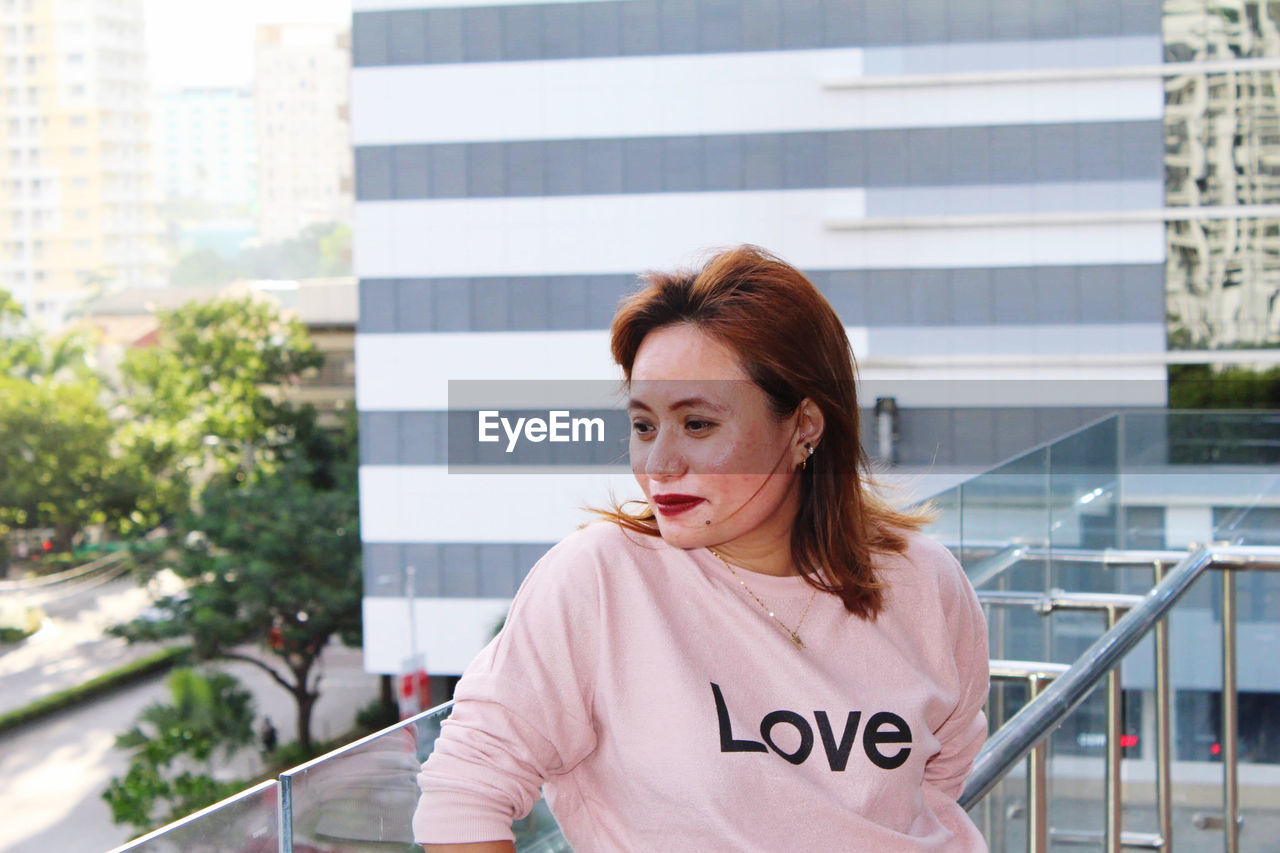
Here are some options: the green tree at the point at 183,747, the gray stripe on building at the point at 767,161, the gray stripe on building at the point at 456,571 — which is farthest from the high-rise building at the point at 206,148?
the green tree at the point at 183,747

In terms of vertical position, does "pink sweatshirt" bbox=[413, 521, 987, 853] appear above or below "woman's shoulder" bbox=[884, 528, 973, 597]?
below

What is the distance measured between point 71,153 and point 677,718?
1945 cm

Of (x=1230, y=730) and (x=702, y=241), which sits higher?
(x=702, y=241)

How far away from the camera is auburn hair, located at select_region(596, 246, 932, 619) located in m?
0.62

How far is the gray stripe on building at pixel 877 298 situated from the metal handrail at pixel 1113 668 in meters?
9.74

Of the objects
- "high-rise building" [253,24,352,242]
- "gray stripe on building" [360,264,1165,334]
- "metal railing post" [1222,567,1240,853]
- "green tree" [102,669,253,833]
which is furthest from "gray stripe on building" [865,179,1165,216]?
"metal railing post" [1222,567,1240,853]

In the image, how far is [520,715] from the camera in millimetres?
569

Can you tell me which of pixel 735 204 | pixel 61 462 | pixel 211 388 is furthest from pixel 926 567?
pixel 61 462

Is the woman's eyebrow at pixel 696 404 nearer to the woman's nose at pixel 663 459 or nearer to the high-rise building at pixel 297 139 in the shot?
the woman's nose at pixel 663 459

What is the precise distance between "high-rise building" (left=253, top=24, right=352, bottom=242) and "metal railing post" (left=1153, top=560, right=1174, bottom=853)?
18078 millimetres

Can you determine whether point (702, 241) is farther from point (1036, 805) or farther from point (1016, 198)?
point (1036, 805)

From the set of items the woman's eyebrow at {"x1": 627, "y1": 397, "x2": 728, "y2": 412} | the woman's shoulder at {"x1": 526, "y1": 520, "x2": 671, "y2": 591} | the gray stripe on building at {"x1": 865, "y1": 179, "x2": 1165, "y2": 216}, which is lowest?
the woman's shoulder at {"x1": 526, "y1": 520, "x2": 671, "y2": 591}

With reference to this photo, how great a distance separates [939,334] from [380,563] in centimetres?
530

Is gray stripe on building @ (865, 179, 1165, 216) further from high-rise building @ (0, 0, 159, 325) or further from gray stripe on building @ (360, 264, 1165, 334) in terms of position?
high-rise building @ (0, 0, 159, 325)
